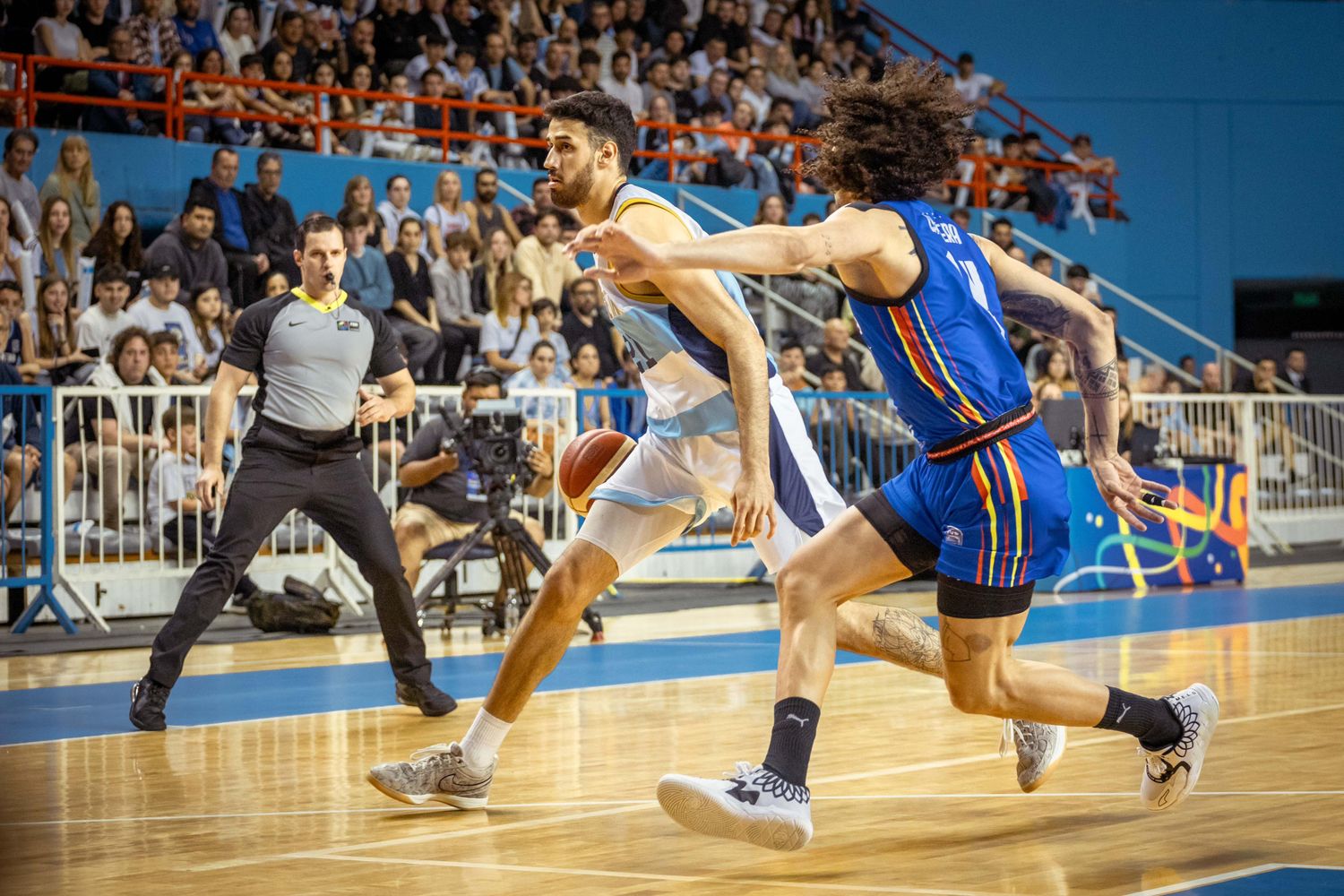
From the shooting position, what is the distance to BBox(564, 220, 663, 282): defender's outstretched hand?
3.85m

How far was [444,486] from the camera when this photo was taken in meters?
11.4

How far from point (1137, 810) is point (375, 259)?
1078 cm

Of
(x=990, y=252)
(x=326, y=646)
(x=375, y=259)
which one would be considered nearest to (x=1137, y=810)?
(x=990, y=252)

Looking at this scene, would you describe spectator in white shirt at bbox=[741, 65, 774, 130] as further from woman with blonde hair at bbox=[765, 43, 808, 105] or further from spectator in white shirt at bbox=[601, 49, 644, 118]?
spectator in white shirt at bbox=[601, 49, 644, 118]

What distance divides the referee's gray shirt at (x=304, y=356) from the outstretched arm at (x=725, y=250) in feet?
12.7

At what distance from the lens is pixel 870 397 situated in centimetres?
1452

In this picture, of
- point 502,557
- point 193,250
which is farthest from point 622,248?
point 193,250

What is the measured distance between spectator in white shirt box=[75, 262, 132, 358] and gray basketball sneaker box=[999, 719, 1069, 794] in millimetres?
9276

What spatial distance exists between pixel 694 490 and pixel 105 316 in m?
8.73

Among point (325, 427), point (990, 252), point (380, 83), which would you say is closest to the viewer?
point (990, 252)

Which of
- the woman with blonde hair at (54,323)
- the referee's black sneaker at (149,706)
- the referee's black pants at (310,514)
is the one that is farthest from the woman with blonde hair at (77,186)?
the referee's black sneaker at (149,706)

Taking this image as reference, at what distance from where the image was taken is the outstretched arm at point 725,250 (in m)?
3.86

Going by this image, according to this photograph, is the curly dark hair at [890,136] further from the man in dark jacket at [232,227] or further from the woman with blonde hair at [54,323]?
the man in dark jacket at [232,227]

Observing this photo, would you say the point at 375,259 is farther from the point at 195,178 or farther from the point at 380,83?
the point at 380,83
